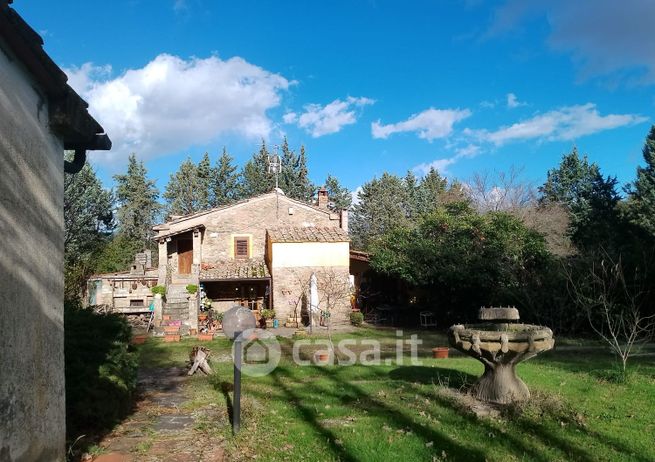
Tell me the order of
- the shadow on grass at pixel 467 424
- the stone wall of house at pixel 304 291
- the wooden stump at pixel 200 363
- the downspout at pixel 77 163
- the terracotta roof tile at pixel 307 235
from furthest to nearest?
the terracotta roof tile at pixel 307 235
the stone wall of house at pixel 304 291
the wooden stump at pixel 200 363
the shadow on grass at pixel 467 424
the downspout at pixel 77 163

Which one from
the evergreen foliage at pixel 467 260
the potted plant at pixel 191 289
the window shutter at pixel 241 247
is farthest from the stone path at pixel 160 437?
the window shutter at pixel 241 247

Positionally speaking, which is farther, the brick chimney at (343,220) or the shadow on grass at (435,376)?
the brick chimney at (343,220)

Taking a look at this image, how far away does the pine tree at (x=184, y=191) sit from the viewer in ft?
163

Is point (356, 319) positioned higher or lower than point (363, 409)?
higher

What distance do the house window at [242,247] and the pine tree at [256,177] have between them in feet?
75.0

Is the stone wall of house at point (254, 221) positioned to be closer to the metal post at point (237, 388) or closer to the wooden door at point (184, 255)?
the wooden door at point (184, 255)

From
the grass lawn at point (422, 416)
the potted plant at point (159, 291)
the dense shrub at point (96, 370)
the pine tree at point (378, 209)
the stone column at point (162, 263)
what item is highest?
the pine tree at point (378, 209)

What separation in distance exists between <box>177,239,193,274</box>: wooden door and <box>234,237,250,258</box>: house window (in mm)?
2539

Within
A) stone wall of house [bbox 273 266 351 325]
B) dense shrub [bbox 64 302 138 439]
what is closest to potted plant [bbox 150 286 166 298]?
stone wall of house [bbox 273 266 351 325]

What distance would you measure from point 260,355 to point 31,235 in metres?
10.4

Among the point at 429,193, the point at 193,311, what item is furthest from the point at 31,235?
the point at 429,193

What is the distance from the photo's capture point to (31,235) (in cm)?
388

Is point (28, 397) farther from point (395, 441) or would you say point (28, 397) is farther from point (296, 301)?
point (296, 301)

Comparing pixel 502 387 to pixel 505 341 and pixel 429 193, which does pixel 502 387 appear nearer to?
pixel 505 341
